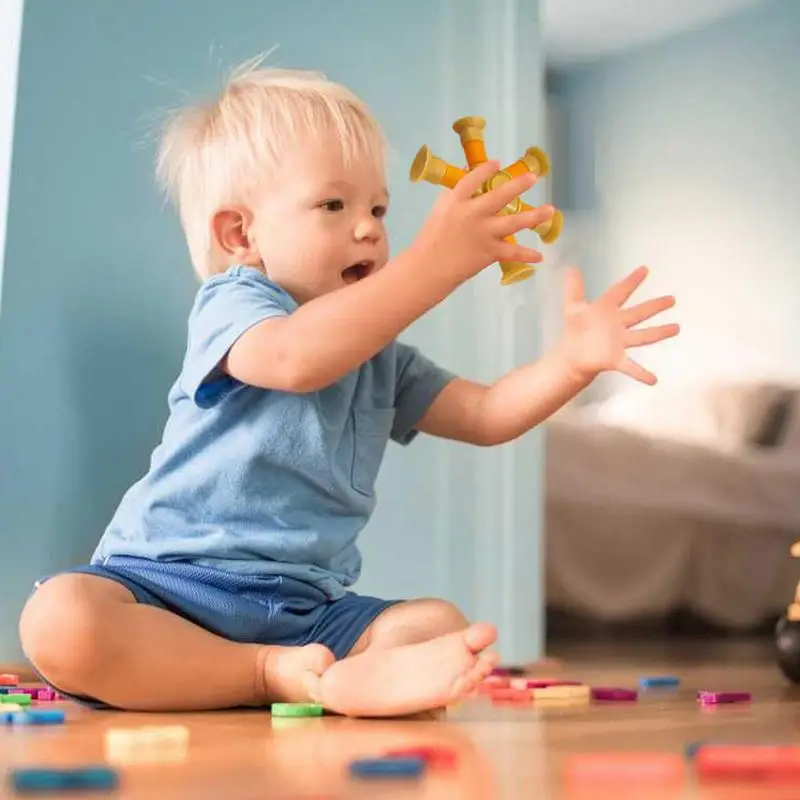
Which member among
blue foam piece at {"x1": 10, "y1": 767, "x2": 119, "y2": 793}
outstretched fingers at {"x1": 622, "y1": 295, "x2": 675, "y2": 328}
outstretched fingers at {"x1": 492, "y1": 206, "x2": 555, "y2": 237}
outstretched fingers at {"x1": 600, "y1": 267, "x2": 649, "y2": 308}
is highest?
outstretched fingers at {"x1": 492, "y1": 206, "x2": 555, "y2": 237}

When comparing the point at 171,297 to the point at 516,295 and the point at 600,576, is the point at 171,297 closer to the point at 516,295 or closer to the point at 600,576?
the point at 516,295

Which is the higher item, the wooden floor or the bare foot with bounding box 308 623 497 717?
the bare foot with bounding box 308 623 497 717

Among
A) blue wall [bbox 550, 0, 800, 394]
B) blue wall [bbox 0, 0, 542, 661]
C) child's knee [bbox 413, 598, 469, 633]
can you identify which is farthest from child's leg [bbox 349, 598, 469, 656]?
blue wall [bbox 550, 0, 800, 394]

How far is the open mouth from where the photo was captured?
1169 millimetres

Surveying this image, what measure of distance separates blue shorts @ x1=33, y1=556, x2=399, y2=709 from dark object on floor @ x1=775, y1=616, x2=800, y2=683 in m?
0.50

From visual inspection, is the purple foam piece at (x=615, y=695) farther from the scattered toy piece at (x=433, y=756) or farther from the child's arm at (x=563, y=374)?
the scattered toy piece at (x=433, y=756)

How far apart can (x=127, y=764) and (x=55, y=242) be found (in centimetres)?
82

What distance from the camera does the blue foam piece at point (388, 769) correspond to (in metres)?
→ 0.59

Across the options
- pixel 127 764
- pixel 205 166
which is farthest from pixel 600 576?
→ pixel 127 764

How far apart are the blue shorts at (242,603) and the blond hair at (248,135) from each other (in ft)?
1.07

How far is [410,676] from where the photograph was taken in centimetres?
86

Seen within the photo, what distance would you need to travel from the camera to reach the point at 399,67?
162 centimetres

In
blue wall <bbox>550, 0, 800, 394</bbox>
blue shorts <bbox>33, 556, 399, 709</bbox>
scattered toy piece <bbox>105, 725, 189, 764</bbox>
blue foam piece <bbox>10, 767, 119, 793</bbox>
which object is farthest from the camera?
blue wall <bbox>550, 0, 800, 394</bbox>

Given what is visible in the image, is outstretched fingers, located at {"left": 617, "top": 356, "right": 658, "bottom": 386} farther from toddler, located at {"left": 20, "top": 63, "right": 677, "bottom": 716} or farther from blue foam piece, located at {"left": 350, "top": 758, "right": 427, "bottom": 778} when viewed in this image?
blue foam piece, located at {"left": 350, "top": 758, "right": 427, "bottom": 778}
